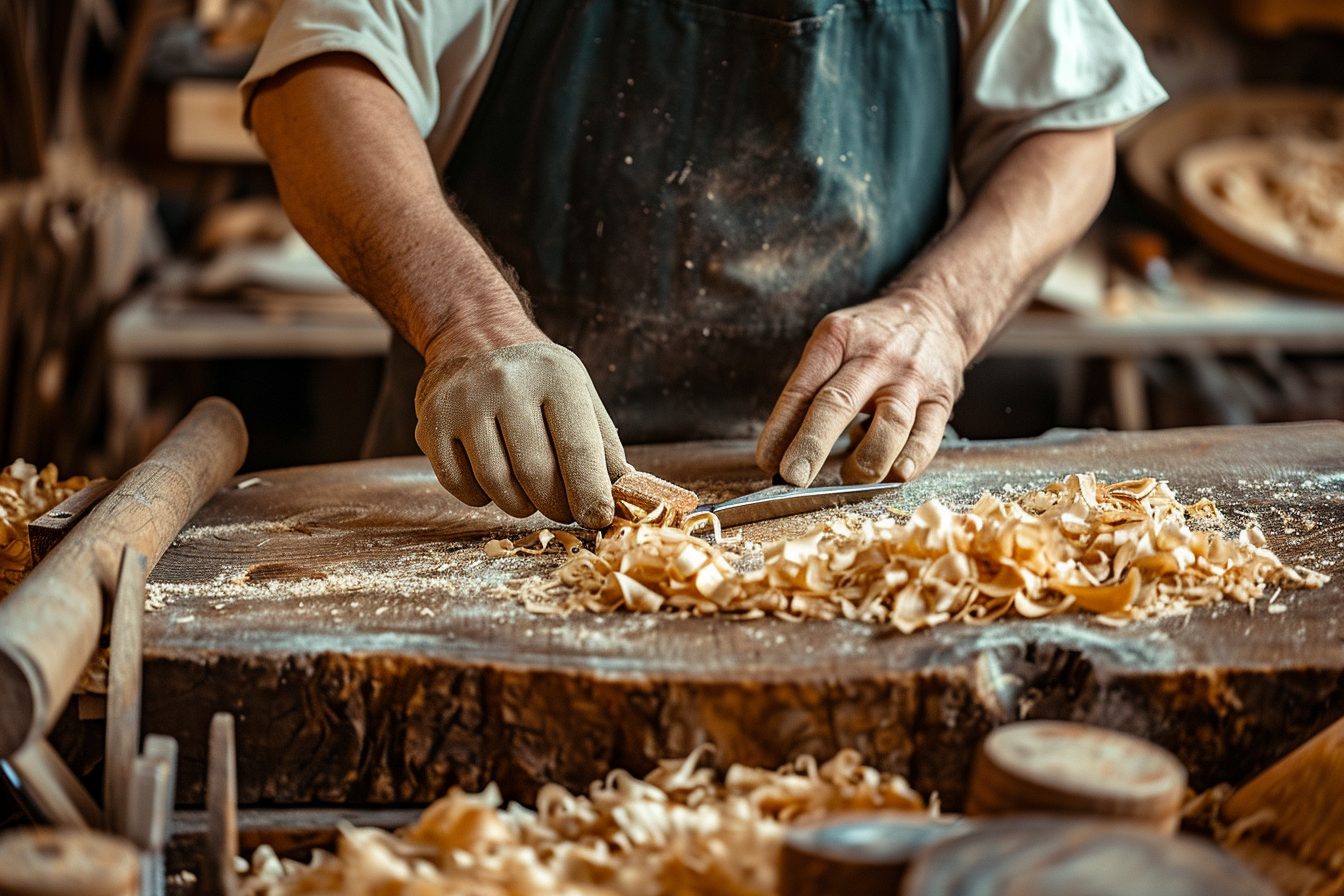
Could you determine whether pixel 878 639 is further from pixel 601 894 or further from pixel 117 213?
pixel 117 213

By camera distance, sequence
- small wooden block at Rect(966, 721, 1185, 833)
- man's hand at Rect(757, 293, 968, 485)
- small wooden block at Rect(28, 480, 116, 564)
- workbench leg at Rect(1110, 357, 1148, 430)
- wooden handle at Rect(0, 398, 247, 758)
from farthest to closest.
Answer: workbench leg at Rect(1110, 357, 1148, 430) < man's hand at Rect(757, 293, 968, 485) < small wooden block at Rect(28, 480, 116, 564) < wooden handle at Rect(0, 398, 247, 758) < small wooden block at Rect(966, 721, 1185, 833)

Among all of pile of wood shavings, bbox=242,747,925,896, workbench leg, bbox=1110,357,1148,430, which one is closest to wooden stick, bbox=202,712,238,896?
pile of wood shavings, bbox=242,747,925,896

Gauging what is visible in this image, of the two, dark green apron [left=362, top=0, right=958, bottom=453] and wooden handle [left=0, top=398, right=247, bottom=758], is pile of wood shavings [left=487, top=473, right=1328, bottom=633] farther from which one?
dark green apron [left=362, top=0, right=958, bottom=453]

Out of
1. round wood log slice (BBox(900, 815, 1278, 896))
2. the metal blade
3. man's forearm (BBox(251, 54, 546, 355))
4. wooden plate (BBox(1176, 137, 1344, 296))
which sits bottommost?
wooden plate (BBox(1176, 137, 1344, 296))

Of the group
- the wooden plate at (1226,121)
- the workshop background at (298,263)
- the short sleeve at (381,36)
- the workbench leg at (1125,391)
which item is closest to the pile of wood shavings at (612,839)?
the short sleeve at (381,36)

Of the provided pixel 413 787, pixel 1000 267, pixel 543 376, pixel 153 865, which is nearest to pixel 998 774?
Result: pixel 413 787

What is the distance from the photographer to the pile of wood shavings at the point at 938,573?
1214 mm

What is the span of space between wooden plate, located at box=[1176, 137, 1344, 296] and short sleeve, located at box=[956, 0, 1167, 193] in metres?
1.91

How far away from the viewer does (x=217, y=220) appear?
4.12m

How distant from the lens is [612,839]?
0.99 m

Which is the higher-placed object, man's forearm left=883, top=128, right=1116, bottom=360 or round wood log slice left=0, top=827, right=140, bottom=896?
man's forearm left=883, top=128, right=1116, bottom=360

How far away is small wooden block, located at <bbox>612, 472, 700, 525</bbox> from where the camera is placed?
1447 mm

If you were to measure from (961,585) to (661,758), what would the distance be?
1.20 ft

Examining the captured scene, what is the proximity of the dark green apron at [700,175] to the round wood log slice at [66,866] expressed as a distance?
4.28 feet
